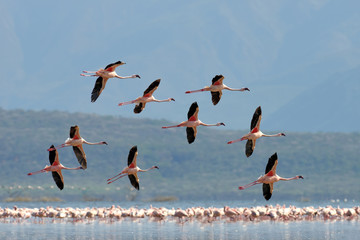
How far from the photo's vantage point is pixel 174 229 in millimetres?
42938

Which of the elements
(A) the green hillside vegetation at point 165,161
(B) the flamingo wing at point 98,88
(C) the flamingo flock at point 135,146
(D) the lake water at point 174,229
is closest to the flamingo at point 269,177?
(C) the flamingo flock at point 135,146

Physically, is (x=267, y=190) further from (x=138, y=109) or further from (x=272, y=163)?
(x=138, y=109)

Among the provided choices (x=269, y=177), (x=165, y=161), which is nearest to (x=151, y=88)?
(x=269, y=177)

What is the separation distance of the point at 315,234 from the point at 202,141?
287ft

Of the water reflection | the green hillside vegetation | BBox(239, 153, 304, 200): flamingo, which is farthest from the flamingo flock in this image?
the green hillside vegetation

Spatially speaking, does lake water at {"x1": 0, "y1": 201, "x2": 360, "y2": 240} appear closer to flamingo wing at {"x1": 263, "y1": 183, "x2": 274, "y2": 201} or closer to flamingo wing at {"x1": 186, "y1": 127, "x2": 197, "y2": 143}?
flamingo wing at {"x1": 263, "y1": 183, "x2": 274, "y2": 201}

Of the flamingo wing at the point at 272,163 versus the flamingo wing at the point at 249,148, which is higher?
the flamingo wing at the point at 249,148

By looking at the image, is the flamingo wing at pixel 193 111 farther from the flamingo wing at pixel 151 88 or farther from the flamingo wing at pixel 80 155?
the flamingo wing at pixel 80 155

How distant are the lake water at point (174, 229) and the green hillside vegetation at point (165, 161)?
4787 centimetres

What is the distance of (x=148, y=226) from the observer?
45.5m

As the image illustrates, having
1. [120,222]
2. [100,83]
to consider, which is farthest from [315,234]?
[100,83]

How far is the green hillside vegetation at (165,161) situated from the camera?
341ft

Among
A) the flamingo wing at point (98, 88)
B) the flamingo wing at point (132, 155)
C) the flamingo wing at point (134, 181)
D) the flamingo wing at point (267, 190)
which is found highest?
the flamingo wing at point (98, 88)

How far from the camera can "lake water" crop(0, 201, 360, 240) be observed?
128 feet
